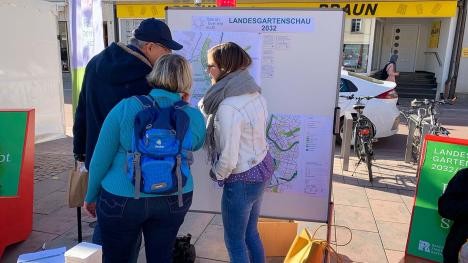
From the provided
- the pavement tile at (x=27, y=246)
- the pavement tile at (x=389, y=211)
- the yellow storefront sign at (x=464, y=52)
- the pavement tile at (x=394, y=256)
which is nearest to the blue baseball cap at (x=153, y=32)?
the pavement tile at (x=27, y=246)

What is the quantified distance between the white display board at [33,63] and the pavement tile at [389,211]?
5659 millimetres

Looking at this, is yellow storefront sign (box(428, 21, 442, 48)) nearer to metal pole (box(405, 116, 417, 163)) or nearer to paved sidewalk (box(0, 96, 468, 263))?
metal pole (box(405, 116, 417, 163))

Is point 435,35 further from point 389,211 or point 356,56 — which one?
point 389,211

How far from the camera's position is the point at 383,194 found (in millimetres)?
4918

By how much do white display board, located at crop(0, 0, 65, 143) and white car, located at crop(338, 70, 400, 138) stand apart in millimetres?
5275

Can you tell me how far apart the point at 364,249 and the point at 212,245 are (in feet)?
4.50

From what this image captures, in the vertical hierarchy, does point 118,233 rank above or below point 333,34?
below

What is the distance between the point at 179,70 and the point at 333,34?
1.34 metres

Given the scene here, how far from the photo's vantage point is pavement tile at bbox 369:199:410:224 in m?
4.18

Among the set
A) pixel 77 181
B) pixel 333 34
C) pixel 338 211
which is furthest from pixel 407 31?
pixel 77 181

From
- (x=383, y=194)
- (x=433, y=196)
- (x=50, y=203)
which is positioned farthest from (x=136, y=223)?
(x=383, y=194)

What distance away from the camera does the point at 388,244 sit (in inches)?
142

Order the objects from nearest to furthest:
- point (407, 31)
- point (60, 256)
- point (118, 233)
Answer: point (60, 256)
point (118, 233)
point (407, 31)

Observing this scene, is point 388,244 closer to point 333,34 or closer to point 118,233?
point 333,34
